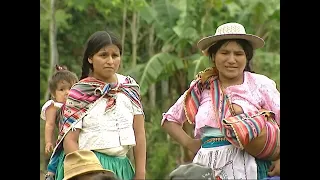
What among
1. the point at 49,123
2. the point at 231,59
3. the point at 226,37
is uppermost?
the point at 226,37

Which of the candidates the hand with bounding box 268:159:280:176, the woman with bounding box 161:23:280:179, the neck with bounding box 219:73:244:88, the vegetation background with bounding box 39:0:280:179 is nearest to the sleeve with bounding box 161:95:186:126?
the woman with bounding box 161:23:280:179

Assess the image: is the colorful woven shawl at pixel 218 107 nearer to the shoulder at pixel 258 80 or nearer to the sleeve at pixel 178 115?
the sleeve at pixel 178 115

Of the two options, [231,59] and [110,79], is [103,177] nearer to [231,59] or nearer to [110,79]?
[110,79]

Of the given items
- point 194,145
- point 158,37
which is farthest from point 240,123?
point 158,37

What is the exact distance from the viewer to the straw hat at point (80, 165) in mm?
3033

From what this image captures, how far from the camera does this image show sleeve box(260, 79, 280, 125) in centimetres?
363

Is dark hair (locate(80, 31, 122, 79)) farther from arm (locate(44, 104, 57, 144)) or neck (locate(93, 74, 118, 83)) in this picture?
arm (locate(44, 104, 57, 144))

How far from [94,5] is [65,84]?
231 inches

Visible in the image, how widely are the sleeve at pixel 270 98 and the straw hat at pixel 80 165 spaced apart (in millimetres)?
996

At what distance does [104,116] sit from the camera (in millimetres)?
3670

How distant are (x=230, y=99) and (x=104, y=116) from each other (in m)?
0.65

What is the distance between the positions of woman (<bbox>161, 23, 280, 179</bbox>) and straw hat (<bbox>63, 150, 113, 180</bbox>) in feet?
2.46
